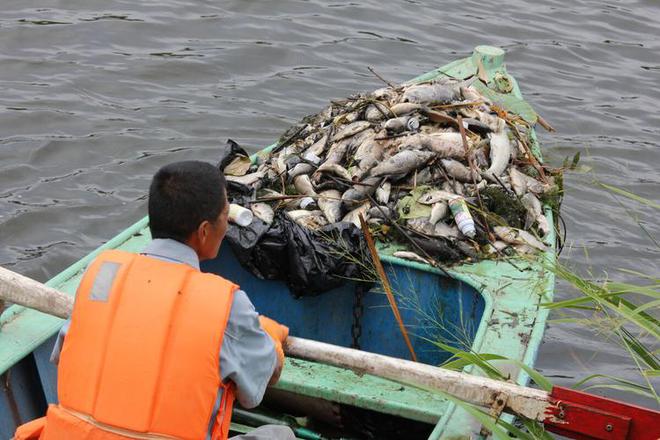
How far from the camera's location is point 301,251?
203 inches

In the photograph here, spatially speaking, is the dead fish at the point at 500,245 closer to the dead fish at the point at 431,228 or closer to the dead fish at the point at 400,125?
the dead fish at the point at 431,228

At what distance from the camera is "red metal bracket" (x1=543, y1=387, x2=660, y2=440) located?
12.3 ft

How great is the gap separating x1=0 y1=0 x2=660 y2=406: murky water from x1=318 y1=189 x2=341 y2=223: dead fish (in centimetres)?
227

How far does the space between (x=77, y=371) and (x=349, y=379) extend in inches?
74.8

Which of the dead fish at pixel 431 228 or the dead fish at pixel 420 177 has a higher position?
the dead fish at pixel 420 177

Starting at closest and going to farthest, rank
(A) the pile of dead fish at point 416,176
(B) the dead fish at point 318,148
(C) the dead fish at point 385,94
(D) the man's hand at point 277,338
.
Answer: (D) the man's hand at point 277,338 < (A) the pile of dead fish at point 416,176 < (B) the dead fish at point 318,148 < (C) the dead fish at point 385,94

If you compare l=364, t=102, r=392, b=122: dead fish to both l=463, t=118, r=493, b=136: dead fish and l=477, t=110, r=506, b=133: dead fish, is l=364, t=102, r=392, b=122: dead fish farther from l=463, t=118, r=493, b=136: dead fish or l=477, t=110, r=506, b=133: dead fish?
l=477, t=110, r=506, b=133: dead fish

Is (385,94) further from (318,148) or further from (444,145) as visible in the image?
(444,145)

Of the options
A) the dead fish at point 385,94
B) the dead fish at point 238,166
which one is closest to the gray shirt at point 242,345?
the dead fish at point 238,166

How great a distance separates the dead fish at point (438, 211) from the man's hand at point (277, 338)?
1923mm

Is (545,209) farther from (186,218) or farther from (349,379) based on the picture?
(186,218)

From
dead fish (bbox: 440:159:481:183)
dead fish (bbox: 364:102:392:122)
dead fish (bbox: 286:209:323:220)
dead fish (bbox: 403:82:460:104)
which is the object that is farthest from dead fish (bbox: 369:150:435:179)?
dead fish (bbox: 403:82:460:104)

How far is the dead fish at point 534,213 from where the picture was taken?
573cm

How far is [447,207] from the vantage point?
5.60 meters
